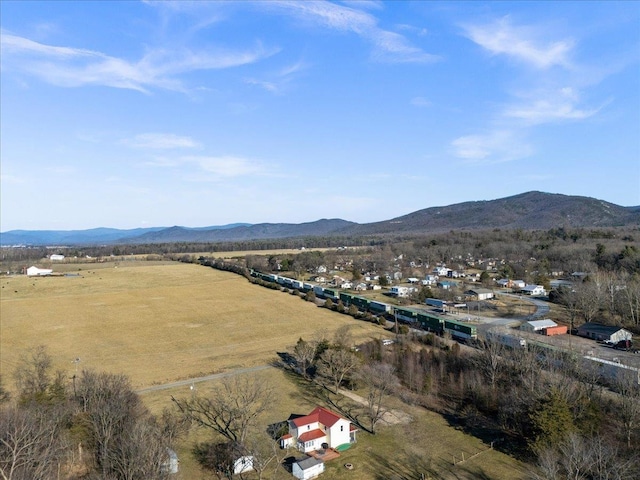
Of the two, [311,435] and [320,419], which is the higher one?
[320,419]

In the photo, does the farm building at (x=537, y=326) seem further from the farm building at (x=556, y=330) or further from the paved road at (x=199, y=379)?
the paved road at (x=199, y=379)

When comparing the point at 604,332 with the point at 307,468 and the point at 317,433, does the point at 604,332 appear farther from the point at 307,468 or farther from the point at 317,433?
the point at 307,468

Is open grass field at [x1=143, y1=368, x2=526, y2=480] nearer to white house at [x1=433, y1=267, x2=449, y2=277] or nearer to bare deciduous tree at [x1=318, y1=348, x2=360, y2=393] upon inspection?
bare deciduous tree at [x1=318, y1=348, x2=360, y2=393]

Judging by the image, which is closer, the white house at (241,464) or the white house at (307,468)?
the white house at (307,468)

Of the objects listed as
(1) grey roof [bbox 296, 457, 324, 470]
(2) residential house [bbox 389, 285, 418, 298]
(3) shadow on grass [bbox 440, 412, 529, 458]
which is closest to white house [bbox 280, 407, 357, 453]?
(1) grey roof [bbox 296, 457, 324, 470]

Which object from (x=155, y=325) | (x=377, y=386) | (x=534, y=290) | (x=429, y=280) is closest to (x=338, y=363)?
(x=377, y=386)

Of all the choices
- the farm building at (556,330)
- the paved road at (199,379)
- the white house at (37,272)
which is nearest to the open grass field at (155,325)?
the paved road at (199,379)
